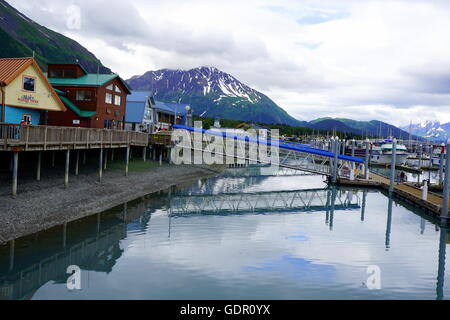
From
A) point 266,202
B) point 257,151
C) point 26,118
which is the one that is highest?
point 26,118

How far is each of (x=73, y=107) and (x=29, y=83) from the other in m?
11.4

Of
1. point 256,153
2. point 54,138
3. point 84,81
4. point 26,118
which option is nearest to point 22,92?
point 26,118

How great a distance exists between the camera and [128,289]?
15.0m

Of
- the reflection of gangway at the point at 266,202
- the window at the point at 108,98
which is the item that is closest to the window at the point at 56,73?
the window at the point at 108,98

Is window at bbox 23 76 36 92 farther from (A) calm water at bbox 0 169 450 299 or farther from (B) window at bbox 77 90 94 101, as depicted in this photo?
(A) calm water at bbox 0 169 450 299

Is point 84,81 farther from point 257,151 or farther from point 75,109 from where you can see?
point 257,151

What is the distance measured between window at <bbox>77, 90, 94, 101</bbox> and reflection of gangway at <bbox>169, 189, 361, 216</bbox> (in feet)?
60.4

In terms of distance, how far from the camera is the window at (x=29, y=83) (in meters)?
31.7

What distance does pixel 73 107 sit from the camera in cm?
4369

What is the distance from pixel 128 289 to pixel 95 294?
4.11 ft

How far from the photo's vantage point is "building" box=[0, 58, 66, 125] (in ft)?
98.0

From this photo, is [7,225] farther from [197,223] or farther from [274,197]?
[274,197]

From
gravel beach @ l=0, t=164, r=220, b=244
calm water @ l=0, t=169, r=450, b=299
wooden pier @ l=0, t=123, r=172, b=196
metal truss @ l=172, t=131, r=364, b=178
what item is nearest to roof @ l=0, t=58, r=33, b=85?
wooden pier @ l=0, t=123, r=172, b=196

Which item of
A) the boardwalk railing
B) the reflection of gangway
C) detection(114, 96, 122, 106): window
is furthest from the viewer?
detection(114, 96, 122, 106): window
